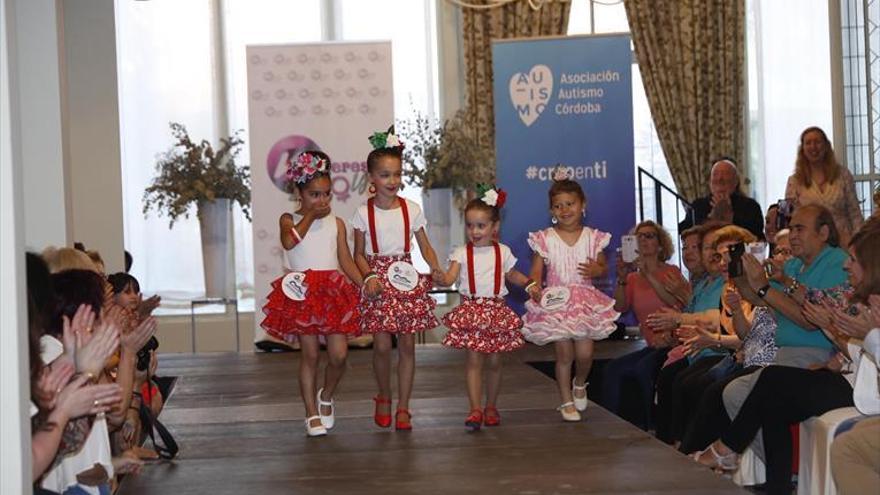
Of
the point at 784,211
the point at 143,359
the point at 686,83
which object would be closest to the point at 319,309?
the point at 143,359

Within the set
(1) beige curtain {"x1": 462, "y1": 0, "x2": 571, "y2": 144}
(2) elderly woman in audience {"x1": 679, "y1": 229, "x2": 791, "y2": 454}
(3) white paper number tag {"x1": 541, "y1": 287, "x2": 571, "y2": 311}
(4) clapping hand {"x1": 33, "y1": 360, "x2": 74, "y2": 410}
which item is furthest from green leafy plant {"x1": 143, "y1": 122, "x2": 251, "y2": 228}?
(4) clapping hand {"x1": 33, "y1": 360, "x2": 74, "y2": 410}

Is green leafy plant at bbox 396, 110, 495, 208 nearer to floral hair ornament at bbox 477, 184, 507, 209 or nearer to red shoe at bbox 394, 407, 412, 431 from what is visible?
floral hair ornament at bbox 477, 184, 507, 209

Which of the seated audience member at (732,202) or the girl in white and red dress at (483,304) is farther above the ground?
the seated audience member at (732,202)

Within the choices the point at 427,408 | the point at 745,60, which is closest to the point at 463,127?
the point at 745,60

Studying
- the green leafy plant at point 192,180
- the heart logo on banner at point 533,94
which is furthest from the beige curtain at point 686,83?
the green leafy plant at point 192,180

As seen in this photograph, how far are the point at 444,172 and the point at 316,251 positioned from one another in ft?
15.4

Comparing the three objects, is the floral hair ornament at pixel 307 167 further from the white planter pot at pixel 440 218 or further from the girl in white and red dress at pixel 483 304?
the white planter pot at pixel 440 218

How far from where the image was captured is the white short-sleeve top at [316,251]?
17.2 feet

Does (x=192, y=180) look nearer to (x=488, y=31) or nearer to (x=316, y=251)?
(x=488, y=31)

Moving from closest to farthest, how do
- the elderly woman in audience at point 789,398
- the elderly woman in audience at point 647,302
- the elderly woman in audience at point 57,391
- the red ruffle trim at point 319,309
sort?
the elderly woman in audience at point 57,391 → the elderly woman in audience at point 789,398 → the red ruffle trim at point 319,309 → the elderly woman in audience at point 647,302

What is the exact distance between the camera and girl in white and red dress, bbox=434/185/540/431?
5.23m

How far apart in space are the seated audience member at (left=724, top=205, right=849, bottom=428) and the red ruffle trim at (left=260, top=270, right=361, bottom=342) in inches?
58.7

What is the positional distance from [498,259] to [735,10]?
637 centimetres

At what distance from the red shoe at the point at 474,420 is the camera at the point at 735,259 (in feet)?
3.91
